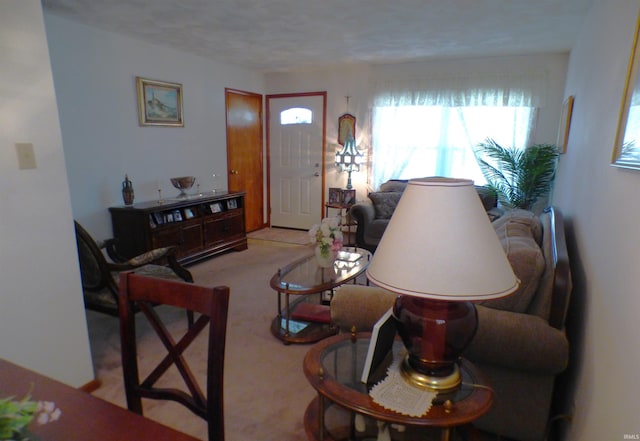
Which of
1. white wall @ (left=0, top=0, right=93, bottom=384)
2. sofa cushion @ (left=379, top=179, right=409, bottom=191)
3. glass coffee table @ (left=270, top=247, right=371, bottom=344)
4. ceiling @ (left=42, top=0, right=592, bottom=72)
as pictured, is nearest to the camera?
white wall @ (left=0, top=0, right=93, bottom=384)

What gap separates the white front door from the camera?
5586 mm

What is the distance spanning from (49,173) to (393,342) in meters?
1.75

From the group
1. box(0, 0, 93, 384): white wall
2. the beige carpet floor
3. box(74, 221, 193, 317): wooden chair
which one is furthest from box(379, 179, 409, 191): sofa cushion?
box(0, 0, 93, 384): white wall

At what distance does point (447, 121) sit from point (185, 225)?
3.45 metres

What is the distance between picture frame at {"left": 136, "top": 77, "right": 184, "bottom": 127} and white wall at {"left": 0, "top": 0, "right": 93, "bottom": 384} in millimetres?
2292

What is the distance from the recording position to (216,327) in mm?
1011

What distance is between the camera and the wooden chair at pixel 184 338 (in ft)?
3.36

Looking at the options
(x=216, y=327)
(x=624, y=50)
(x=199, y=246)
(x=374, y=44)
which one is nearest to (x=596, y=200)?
(x=624, y=50)

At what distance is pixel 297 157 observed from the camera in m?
5.75

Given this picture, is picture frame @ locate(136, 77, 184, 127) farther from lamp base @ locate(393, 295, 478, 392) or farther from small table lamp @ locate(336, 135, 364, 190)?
lamp base @ locate(393, 295, 478, 392)

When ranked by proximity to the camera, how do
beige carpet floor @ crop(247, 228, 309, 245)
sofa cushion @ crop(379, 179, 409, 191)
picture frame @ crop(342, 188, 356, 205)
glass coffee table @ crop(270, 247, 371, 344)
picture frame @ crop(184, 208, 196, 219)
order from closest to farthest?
glass coffee table @ crop(270, 247, 371, 344), picture frame @ crop(184, 208, 196, 219), sofa cushion @ crop(379, 179, 409, 191), picture frame @ crop(342, 188, 356, 205), beige carpet floor @ crop(247, 228, 309, 245)

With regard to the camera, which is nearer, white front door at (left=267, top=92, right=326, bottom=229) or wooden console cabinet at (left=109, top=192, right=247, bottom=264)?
wooden console cabinet at (left=109, top=192, right=247, bottom=264)

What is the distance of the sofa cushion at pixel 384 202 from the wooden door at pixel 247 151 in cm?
181

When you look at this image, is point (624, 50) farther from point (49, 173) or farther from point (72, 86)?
point (72, 86)
